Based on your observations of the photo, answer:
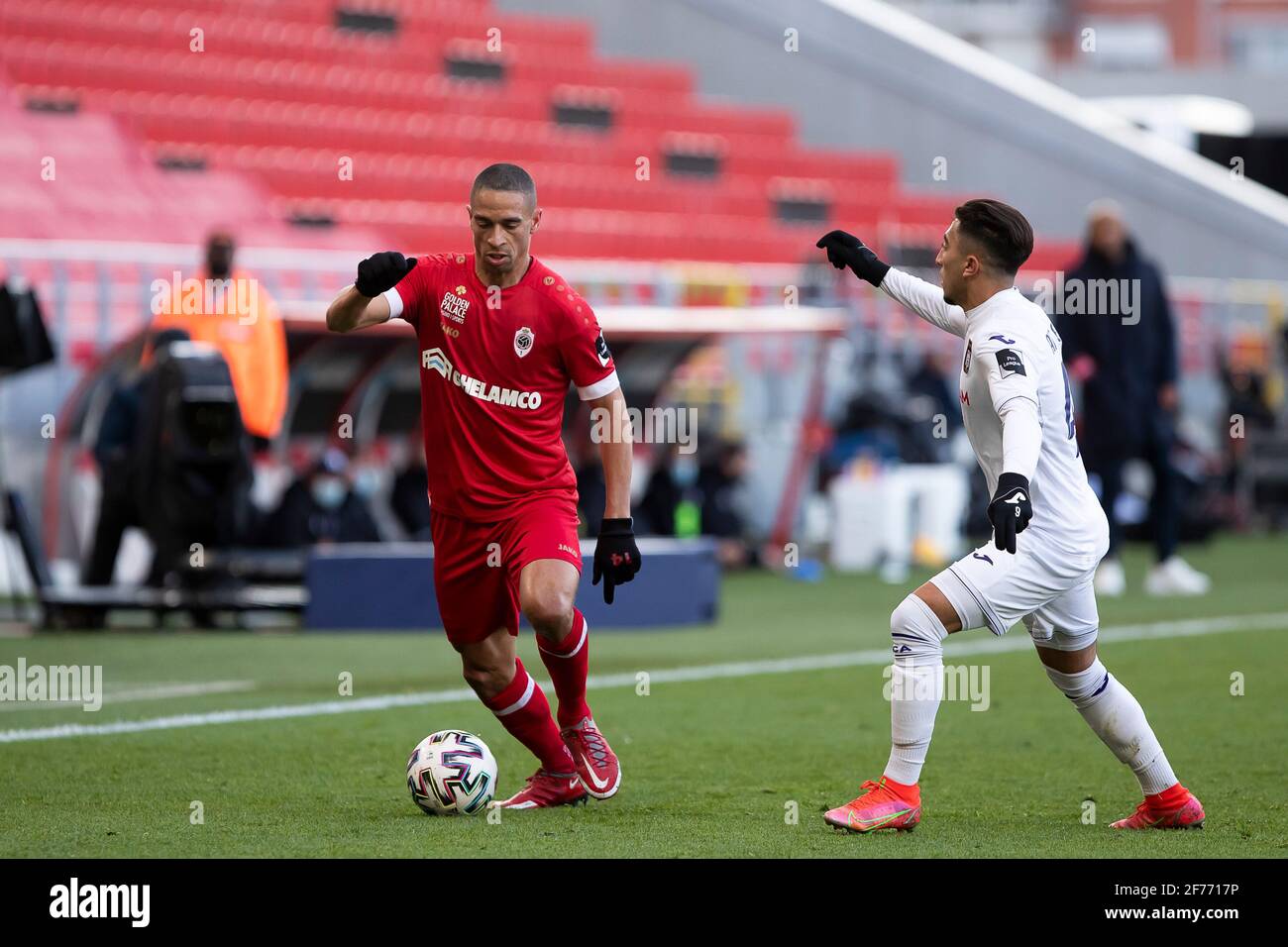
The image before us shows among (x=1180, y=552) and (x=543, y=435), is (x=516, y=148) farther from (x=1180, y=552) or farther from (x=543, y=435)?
(x=543, y=435)

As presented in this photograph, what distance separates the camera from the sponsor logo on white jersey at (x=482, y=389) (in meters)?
5.86

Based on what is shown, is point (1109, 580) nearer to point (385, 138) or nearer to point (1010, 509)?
point (1010, 509)

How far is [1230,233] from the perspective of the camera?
27.1 meters

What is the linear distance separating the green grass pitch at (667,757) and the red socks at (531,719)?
204mm

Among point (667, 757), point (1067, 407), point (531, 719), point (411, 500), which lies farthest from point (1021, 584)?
point (411, 500)

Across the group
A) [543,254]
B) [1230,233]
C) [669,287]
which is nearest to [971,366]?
[669,287]

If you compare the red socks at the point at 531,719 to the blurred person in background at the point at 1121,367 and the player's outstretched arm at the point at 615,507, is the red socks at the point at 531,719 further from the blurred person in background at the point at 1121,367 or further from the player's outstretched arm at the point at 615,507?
the blurred person in background at the point at 1121,367

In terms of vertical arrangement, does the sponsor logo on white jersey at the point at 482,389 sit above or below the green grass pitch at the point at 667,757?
above

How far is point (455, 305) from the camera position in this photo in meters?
5.87

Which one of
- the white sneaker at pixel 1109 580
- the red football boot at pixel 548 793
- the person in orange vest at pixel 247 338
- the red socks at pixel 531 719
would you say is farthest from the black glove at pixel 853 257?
the white sneaker at pixel 1109 580

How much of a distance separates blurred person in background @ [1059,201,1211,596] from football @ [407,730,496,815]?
7721mm

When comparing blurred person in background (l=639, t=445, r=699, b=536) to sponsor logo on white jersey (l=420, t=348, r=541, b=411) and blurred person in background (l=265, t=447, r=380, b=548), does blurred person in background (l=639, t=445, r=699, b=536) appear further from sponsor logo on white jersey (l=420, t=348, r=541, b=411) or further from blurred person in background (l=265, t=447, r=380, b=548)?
sponsor logo on white jersey (l=420, t=348, r=541, b=411)

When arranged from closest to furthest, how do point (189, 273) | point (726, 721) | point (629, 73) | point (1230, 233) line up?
1. point (726, 721)
2. point (189, 273)
3. point (629, 73)
4. point (1230, 233)

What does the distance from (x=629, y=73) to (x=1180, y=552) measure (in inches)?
399
